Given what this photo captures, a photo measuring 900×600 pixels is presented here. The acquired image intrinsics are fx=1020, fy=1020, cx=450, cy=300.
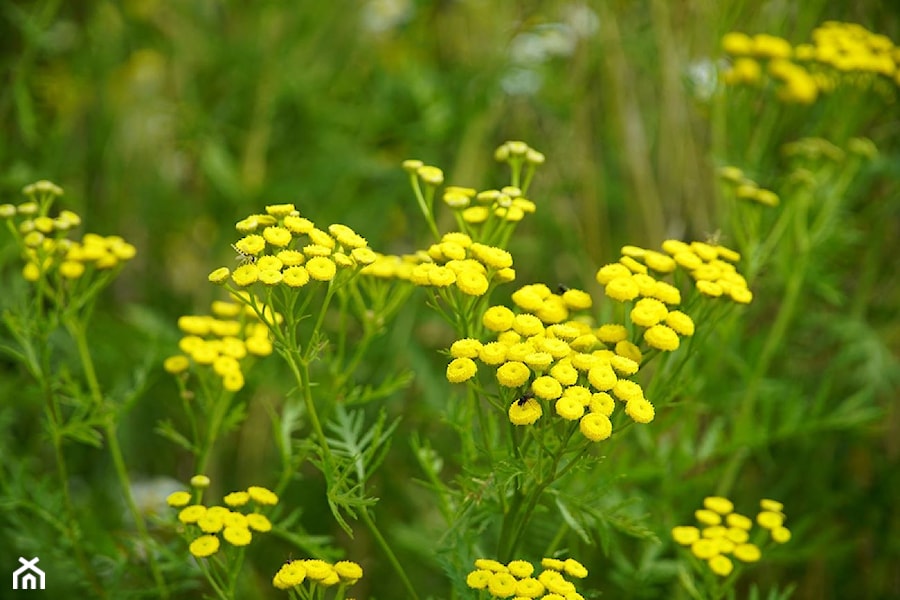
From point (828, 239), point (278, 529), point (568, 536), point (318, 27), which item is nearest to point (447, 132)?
point (318, 27)

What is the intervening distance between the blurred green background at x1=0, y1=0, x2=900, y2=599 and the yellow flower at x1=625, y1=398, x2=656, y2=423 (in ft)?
3.10

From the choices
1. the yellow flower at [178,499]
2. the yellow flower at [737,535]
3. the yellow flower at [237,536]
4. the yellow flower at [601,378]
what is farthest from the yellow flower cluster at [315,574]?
the yellow flower at [737,535]

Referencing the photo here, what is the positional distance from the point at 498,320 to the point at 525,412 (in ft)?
0.44

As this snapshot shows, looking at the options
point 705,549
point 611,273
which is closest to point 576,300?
point 611,273

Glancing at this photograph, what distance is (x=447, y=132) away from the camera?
105 inches

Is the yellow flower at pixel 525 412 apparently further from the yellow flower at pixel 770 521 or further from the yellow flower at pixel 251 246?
the yellow flower at pixel 770 521

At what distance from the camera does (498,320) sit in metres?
1.22

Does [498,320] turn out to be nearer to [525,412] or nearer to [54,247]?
[525,412]

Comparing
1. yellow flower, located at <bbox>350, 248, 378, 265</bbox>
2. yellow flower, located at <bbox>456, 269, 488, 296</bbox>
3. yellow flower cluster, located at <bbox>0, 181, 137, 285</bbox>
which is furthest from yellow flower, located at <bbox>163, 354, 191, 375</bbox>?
yellow flower, located at <bbox>456, 269, 488, 296</bbox>

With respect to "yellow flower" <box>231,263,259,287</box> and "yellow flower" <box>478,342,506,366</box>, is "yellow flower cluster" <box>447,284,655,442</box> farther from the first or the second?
"yellow flower" <box>231,263,259,287</box>

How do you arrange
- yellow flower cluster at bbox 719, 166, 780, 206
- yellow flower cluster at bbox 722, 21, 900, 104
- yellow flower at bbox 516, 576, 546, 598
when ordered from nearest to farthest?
yellow flower at bbox 516, 576, 546, 598 < yellow flower cluster at bbox 719, 166, 780, 206 < yellow flower cluster at bbox 722, 21, 900, 104

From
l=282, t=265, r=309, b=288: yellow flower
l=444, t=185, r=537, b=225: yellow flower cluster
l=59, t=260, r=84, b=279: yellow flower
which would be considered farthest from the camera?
l=59, t=260, r=84, b=279: yellow flower

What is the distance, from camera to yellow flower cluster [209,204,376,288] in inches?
46.5

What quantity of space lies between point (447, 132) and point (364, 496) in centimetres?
154
